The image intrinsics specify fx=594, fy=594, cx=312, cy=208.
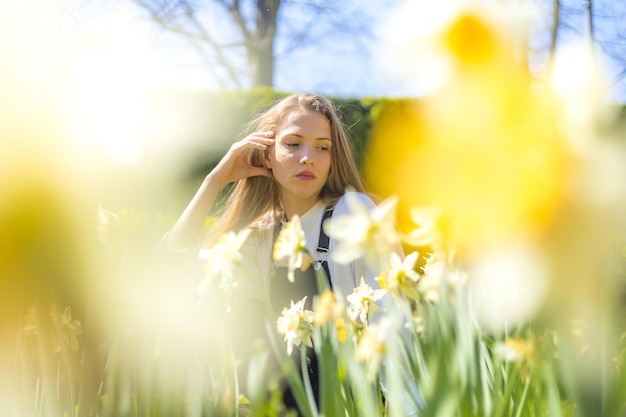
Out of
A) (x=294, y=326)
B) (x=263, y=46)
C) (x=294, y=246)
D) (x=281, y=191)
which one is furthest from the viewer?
(x=263, y=46)

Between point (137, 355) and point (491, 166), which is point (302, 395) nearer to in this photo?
point (137, 355)

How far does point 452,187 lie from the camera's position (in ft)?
1.61

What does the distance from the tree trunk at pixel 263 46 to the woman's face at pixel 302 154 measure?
975 centimetres

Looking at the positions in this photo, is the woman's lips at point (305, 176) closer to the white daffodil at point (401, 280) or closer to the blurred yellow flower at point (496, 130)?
the white daffodil at point (401, 280)

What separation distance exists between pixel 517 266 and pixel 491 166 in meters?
0.07

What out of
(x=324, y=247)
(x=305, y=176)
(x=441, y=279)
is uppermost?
(x=305, y=176)

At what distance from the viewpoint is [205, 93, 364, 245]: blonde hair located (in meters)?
2.12

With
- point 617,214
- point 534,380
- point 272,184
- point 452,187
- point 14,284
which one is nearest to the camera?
point 617,214

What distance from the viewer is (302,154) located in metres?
1.81

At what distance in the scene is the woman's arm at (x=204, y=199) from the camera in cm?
185

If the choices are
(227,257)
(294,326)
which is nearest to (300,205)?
(294,326)

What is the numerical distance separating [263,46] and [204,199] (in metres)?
10.5

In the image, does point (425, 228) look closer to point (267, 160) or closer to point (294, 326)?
point (294, 326)

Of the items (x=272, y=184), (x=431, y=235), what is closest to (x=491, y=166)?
(x=431, y=235)
